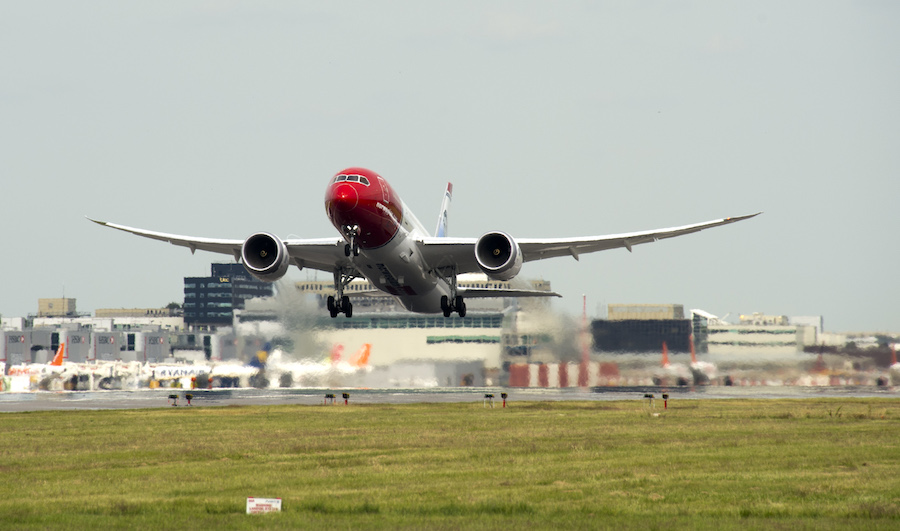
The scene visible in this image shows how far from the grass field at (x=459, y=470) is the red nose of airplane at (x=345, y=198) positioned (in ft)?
26.1

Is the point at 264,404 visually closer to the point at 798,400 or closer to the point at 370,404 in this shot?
the point at 370,404

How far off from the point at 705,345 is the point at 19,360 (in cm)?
10188

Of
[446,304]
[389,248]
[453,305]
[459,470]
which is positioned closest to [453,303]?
→ [453,305]

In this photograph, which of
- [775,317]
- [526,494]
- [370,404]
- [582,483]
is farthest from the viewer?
[775,317]

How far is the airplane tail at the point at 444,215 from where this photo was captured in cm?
5153

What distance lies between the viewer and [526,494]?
79.0ft

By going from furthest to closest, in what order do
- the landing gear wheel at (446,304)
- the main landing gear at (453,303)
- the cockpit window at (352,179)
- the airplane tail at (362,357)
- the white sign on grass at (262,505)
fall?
the airplane tail at (362,357), the landing gear wheel at (446,304), the main landing gear at (453,303), the cockpit window at (352,179), the white sign on grass at (262,505)

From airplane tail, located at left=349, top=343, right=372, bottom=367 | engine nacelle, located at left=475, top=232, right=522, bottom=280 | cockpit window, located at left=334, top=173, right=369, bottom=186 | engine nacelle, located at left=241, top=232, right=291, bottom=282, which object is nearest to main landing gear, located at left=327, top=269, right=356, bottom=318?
engine nacelle, located at left=241, top=232, right=291, bottom=282

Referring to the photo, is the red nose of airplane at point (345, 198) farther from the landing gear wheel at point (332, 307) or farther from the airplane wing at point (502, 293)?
the airplane wing at point (502, 293)

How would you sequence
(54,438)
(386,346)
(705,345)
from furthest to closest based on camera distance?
(705,345) → (386,346) → (54,438)

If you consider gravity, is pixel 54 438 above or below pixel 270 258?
below

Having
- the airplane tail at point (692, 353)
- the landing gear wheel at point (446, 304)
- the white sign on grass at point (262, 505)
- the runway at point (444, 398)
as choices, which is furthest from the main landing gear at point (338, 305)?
the airplane tail at point (692, 353)

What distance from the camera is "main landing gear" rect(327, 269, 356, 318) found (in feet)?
127

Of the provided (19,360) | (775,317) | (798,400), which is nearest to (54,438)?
(798,400)
